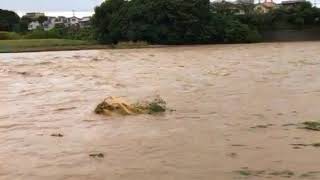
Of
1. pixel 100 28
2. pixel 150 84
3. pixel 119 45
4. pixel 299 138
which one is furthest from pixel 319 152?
pixel 100 28

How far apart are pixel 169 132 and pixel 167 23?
1902 inches

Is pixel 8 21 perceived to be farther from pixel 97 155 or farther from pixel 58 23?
pixel 97 155

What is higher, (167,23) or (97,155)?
(97,155)

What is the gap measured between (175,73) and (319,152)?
17155mm

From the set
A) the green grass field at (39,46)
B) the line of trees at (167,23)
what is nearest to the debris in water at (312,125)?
the green grass field at (39,46)

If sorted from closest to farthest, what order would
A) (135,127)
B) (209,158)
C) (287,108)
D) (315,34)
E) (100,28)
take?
(209,158) < (135,127) < (287,108) < (100,28) < (315,34)

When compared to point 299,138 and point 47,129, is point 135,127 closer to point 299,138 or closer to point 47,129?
point 47,129

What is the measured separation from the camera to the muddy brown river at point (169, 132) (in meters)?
8.02

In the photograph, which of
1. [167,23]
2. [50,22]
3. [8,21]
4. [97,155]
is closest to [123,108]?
[97,155]

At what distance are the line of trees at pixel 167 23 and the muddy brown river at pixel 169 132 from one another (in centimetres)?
3573

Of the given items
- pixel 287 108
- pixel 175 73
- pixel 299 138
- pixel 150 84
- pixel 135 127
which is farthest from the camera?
pixel 175 73

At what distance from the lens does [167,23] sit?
58812 mm

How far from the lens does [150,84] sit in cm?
2092

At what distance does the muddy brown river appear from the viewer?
316 inches
